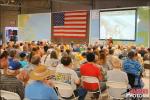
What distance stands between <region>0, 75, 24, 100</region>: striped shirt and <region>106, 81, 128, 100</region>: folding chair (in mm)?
1615

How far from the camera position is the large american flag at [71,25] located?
53.7 feet

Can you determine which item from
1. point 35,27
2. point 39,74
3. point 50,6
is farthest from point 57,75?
point 50,6

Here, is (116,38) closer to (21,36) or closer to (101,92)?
(21,36)

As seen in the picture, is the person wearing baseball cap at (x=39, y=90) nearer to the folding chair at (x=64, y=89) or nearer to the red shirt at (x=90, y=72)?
Answer: the folding chair at (x=64, y=89)

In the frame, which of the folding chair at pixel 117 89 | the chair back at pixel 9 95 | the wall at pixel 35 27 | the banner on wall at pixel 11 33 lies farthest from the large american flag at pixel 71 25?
the chair back at pixel 9 95

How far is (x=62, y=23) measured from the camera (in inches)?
692

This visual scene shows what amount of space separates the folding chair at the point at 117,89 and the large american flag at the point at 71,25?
1146 centimetres

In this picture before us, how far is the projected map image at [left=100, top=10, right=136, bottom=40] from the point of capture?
44.4ft

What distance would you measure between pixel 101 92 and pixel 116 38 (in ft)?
30.9

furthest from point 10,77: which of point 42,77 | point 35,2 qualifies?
point 35,2

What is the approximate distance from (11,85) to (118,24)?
10.8 meters

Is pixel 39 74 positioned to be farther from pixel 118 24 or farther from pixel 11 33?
pixel 11 33

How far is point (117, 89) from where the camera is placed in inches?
192

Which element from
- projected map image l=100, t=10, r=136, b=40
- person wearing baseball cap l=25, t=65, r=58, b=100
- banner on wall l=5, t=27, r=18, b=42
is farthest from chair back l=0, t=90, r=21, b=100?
banner on wall l=5, t=27, r=18, b=42
